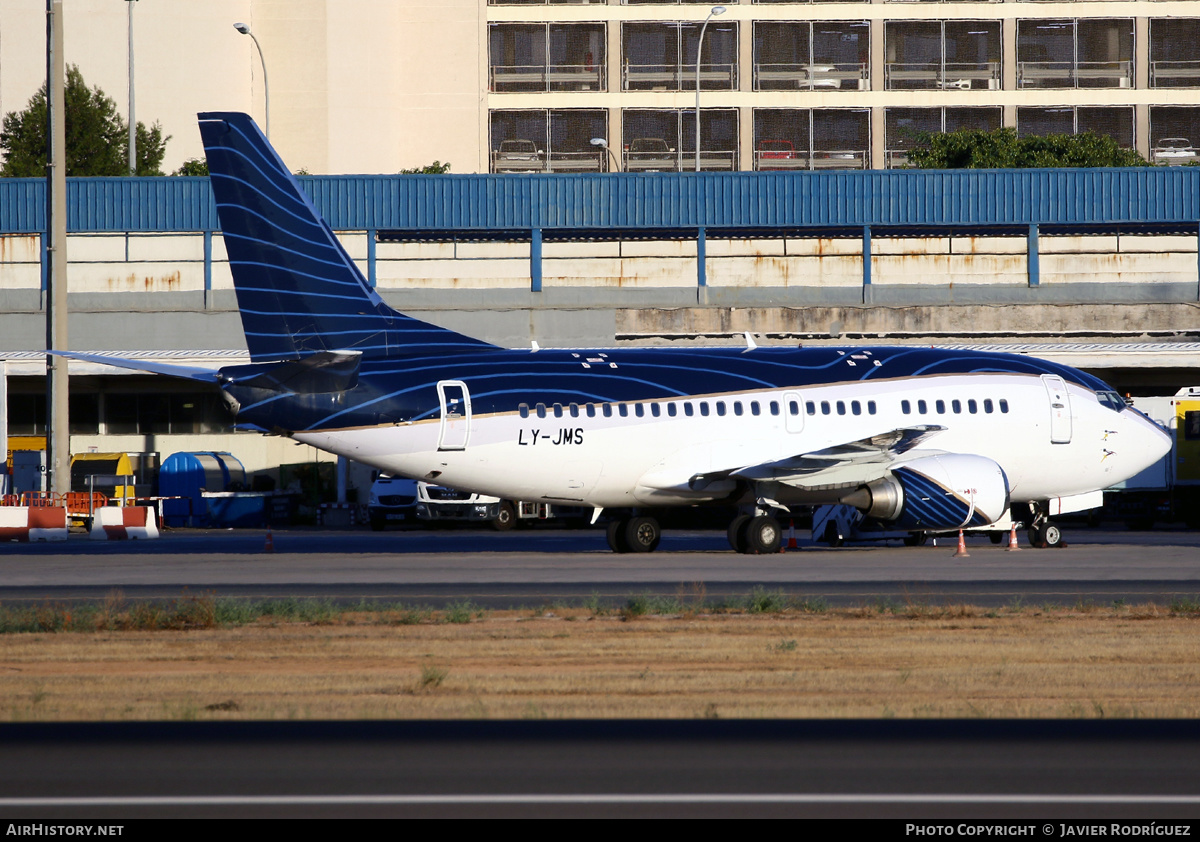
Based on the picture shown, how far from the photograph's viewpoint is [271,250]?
26.6 metres

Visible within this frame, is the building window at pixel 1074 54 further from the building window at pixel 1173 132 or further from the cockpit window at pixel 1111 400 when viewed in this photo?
the cockpit window at pixel 1111 400

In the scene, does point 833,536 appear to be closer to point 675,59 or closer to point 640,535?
point 640,535

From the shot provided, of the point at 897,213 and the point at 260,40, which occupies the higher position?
the point at 260,40

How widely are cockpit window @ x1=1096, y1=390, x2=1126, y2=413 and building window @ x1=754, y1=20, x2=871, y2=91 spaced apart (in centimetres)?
5865

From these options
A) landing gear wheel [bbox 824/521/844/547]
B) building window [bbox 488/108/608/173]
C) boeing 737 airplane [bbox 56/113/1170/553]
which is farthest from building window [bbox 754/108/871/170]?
boeing 737 airplane [bbox 56/113/1170/553]

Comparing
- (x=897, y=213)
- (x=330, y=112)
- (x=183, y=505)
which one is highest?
(x=330, y=112)

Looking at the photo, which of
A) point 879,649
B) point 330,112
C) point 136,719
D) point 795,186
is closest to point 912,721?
point 879,649

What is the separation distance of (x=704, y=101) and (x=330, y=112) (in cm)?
2269

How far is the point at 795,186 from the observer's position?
58.5 metres

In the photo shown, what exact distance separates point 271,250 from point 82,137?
56189mm

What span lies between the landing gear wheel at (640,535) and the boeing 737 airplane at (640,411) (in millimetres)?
50

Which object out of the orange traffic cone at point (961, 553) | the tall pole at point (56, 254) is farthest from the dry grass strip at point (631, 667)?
the tall pole at point (56, 254)

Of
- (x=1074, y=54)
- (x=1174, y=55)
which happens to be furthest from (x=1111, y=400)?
(x=1174, y=55)
